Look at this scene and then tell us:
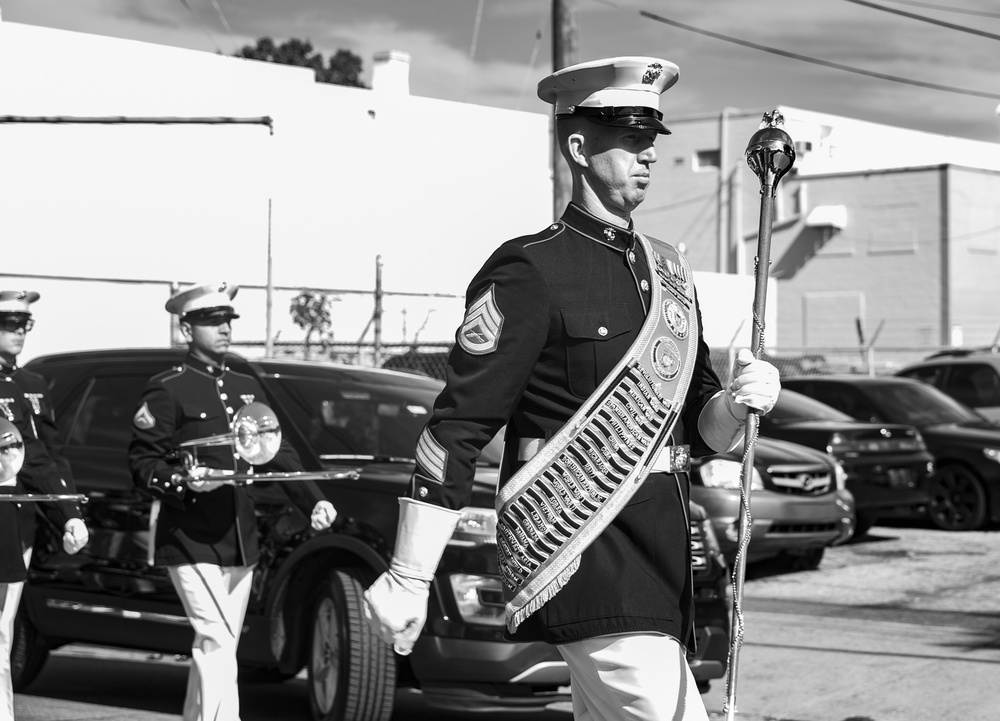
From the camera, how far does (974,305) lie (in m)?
40.8

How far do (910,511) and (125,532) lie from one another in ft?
27.5

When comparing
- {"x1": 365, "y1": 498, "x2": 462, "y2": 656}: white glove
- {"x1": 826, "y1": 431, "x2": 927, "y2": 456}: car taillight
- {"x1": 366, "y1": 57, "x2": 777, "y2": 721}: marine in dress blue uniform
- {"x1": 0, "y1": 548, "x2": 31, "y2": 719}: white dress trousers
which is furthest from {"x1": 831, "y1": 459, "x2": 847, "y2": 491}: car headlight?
{"x1": 365, "y1": 498, "x2": 462, "y2": 656}: white glove

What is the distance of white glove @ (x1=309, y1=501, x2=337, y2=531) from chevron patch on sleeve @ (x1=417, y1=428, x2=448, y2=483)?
267 centimetres

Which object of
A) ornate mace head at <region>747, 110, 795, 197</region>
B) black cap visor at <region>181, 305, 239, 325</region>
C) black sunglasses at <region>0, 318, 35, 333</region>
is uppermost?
ornate mace head at <region>747, 110, 795, 197</region>

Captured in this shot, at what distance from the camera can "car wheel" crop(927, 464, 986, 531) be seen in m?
14.0

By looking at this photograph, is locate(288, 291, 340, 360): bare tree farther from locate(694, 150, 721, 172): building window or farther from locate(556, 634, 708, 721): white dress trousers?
locate(694, 150, 721, 172): building window

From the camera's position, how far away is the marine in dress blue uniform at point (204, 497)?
18.5ft

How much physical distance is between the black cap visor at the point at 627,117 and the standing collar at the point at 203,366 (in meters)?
3.21

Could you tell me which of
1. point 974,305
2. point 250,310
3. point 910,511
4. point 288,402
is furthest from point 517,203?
point 288,402

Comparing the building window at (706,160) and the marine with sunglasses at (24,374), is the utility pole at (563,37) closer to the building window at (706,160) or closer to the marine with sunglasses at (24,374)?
the marine with sunglasses at (24,374)

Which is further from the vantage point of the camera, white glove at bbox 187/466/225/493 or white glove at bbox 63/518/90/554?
white glove at bbox 63/518/90/554

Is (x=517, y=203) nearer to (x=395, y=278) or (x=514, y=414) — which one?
(x=395, y=278)

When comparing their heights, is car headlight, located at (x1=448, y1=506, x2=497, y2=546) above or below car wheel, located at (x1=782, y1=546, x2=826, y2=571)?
above

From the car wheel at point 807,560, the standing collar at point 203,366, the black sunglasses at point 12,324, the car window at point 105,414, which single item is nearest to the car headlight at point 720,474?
the car wheel at point 807,560
